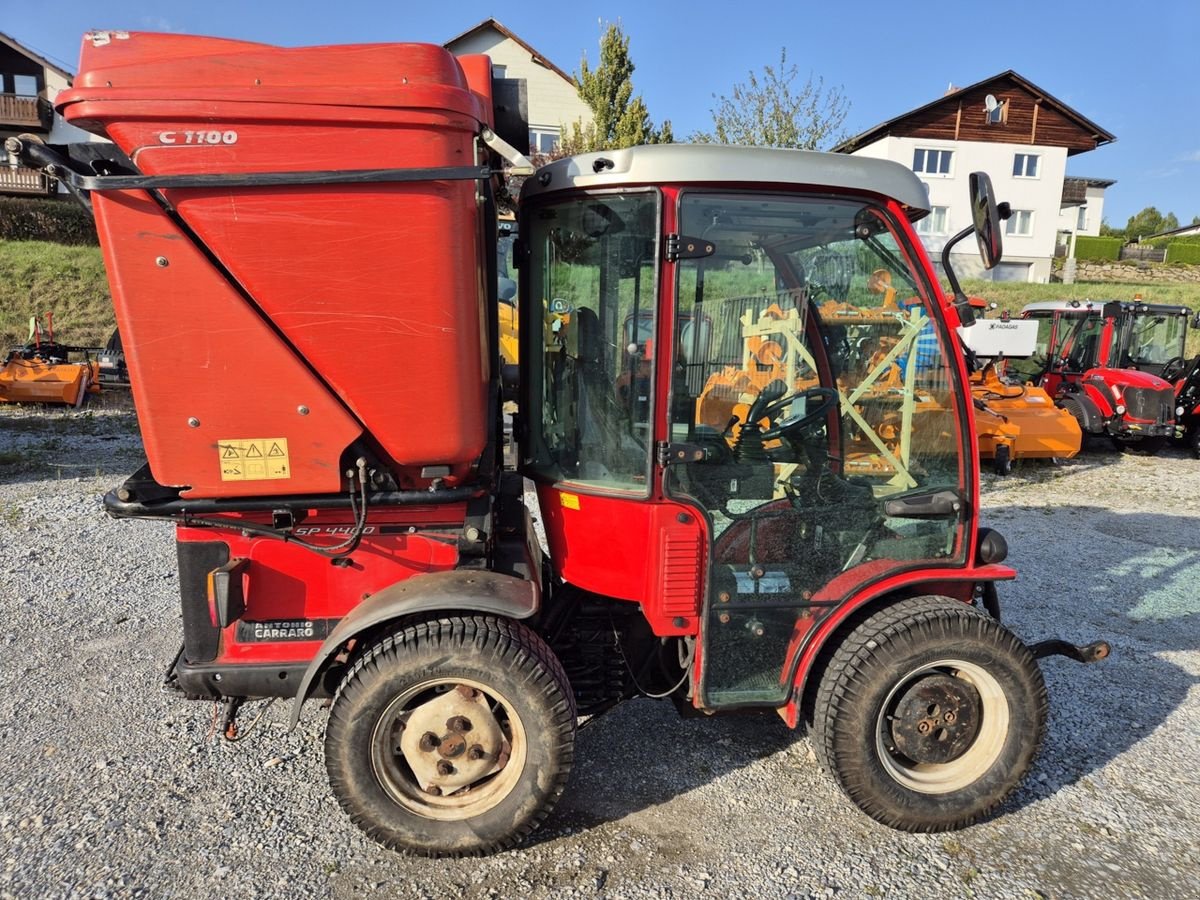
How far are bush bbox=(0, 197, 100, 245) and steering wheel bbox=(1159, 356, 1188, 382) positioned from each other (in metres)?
24.7

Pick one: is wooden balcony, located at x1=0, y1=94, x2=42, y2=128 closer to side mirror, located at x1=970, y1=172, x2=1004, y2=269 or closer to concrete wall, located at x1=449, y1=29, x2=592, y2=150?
concrete wall, located at x1=449, y1=29, x2=592, y2=150

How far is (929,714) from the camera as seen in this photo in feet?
8.57

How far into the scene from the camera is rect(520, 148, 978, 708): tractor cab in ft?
7.88

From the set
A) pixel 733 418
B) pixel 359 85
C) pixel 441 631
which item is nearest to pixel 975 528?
pixel 733 418

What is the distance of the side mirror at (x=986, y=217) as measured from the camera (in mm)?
2287

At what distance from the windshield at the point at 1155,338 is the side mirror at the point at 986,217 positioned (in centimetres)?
1101

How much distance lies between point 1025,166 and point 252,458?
3891 cm

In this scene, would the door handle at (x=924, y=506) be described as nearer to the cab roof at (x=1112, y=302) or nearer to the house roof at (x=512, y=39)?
the cab roof at (x=1112, y=302)

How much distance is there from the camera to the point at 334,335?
2.18 m

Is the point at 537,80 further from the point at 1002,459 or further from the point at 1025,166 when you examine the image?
the point at 1002,459

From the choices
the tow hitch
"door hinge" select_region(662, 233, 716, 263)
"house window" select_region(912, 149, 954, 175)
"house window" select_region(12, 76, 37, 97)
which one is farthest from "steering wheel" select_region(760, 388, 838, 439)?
"house window" select_region(12, 76, 37, 97)

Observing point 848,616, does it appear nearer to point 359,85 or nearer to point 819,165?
point 819,165

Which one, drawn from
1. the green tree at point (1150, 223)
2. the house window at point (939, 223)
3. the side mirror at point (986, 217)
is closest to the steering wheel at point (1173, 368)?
the side mirror at point (986, 217)

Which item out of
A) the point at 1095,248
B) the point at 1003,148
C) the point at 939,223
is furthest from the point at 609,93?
the point at 1095,248
